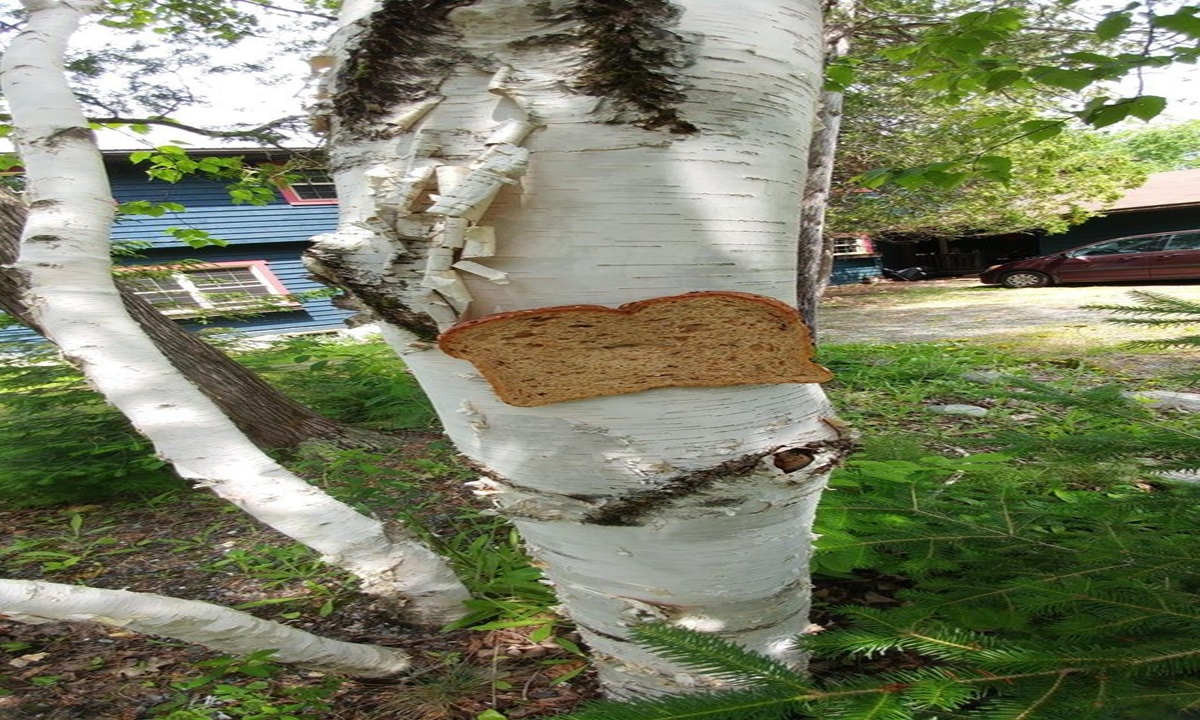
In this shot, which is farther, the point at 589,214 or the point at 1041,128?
the point at 1041,128

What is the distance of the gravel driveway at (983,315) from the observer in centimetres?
798

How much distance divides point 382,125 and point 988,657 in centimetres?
115

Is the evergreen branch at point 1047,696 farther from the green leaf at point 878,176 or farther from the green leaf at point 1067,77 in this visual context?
the green leaf at point 878,176

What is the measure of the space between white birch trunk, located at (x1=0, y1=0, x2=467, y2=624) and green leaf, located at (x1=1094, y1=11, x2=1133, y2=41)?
2.84 metres

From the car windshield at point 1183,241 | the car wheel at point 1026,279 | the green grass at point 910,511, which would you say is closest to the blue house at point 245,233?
the car wheel at point 1026,279

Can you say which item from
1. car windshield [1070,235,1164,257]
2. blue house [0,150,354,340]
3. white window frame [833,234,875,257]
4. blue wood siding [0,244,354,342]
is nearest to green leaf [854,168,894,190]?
blue house [0,150,354,340]

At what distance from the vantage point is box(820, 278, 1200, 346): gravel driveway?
798cm

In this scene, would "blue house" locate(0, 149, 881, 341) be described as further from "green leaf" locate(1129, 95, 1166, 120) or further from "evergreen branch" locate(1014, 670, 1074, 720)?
"evergreen branch" locate(1014, 670, 1074, 720)

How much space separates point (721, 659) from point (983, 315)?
11.4 m

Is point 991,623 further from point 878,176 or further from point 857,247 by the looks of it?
point 857,247

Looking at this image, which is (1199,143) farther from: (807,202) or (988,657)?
(988,657)

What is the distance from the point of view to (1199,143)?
125 feet

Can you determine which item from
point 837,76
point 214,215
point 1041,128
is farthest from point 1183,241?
point 214,215

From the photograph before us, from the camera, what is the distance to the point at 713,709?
2.93 ft
